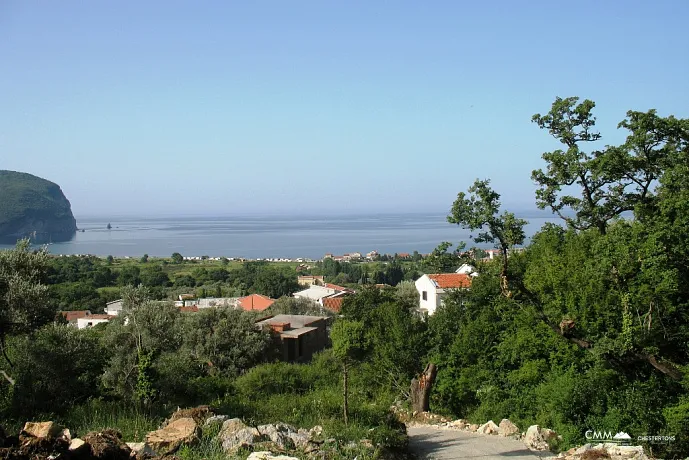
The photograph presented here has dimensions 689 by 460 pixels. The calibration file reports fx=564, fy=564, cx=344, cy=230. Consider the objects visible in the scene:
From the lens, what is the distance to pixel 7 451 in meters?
5.66

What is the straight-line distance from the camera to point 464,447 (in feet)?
35.3

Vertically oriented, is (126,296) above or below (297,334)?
above

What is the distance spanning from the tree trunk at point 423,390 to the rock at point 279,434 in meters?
7.14

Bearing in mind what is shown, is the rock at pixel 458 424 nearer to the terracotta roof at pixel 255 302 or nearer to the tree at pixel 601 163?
the tree at pixel 601 163

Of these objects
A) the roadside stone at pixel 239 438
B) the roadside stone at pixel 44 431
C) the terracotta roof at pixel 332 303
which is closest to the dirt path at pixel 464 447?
the roadside stone at pixel 239 438

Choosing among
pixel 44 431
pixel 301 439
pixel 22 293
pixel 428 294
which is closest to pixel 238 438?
pixel 301 439

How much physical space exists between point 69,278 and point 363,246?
269 ft

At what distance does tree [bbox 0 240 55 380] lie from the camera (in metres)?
11.1

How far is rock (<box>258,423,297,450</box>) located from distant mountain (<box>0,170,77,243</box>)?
425 ft

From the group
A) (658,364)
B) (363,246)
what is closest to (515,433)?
(658,364)

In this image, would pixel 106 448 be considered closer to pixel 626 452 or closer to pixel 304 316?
pixel 626 452

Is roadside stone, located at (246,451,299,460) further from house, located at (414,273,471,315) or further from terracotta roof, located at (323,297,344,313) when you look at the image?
terracotta roof, located at (323,297,344,313)

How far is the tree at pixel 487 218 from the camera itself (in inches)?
464

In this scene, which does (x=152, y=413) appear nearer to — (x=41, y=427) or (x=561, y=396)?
(x=41, y=427)
